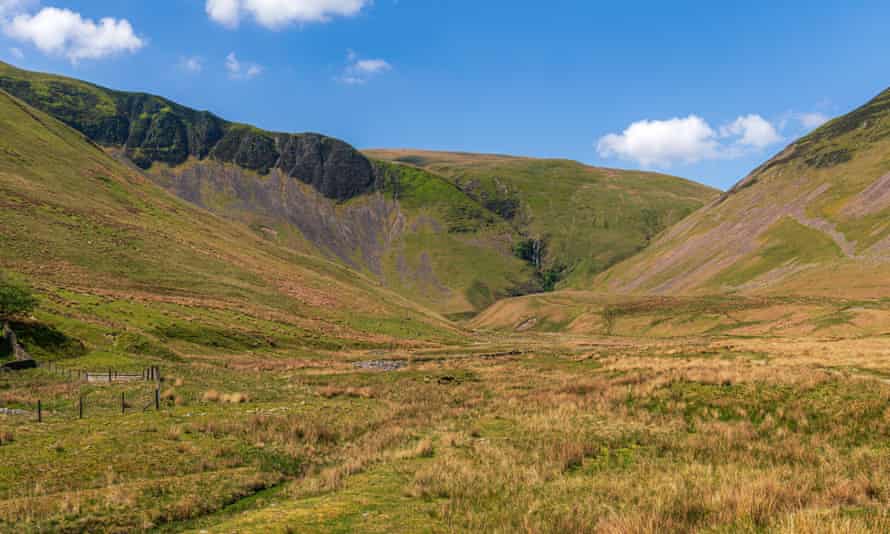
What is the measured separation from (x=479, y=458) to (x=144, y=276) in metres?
79.2

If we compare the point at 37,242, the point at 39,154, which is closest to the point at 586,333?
the point at 37,242

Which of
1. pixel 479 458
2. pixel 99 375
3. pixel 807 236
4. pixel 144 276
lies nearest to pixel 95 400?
pixel 99 375

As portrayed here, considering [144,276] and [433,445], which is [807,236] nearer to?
[144,276]

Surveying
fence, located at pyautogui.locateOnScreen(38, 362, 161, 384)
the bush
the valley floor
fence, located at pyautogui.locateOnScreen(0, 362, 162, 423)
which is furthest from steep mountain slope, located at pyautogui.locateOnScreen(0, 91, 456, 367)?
the valley floor

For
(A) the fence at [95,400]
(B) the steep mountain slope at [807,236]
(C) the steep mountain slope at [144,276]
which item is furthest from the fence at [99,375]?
(B) the steep mountain slope at [807,236]

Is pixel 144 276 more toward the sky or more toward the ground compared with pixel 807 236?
more toward the ground

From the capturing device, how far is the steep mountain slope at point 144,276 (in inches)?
2068

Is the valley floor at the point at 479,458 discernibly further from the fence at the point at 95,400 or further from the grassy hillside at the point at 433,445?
the fence at the point at 95,400

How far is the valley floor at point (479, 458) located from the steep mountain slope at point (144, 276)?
2407 centimetres

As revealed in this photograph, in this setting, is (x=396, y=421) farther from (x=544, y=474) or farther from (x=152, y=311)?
(x=152, y=311)

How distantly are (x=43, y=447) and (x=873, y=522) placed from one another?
63.4 ft

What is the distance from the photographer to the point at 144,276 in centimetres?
7994

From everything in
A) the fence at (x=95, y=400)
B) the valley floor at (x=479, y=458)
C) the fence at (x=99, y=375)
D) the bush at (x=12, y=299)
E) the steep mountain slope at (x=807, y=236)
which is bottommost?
the fence at (x=99, y=375)

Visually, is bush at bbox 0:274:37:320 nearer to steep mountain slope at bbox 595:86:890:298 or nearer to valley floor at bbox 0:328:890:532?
valley floor at bbox 0:328:890:532
